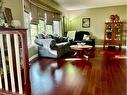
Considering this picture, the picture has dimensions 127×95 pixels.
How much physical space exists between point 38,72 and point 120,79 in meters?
1.87

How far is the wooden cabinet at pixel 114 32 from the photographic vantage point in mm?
6994

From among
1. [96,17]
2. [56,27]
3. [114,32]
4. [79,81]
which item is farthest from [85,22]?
[79,81]

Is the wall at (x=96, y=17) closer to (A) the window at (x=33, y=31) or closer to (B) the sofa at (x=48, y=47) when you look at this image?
(B) the sofa at (x=48, y=47)

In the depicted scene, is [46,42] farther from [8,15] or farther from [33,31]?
[8,15]

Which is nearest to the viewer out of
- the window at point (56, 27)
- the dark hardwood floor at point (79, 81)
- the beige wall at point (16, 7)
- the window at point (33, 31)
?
the dark hardwood floor at point (79, 81)

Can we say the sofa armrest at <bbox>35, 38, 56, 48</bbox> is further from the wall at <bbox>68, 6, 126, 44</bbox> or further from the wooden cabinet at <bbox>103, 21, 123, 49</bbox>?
the wall at <bbox>68, 6, 126, 44</bbox>

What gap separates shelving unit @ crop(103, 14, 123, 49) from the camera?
22.9ft

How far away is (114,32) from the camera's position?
23.1ft

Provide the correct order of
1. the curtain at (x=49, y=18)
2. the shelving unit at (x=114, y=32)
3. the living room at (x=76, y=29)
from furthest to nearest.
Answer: the shelving unit at (x=114, y=32), the curtain at (x=49, y=18), the living room at (x=76, y=29)

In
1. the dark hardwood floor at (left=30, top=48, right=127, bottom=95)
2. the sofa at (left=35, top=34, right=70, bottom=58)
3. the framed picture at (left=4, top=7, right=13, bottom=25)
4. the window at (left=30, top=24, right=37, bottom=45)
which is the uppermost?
the framed picture at (left=4, top=7, right=13, bottom=25)

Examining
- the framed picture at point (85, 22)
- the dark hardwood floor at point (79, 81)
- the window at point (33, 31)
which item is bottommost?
the dark hardwood floor at point (79, 81)

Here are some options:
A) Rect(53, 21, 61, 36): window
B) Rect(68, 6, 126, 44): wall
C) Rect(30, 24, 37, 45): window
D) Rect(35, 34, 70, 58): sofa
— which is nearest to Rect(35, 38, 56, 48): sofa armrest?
Rect(35, 34, 70, 58): sofa

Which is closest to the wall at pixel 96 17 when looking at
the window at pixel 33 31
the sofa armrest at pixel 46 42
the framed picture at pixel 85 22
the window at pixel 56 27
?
the framed picture at pixel 85 22

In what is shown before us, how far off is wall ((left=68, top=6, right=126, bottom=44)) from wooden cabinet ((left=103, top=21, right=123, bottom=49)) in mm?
558
